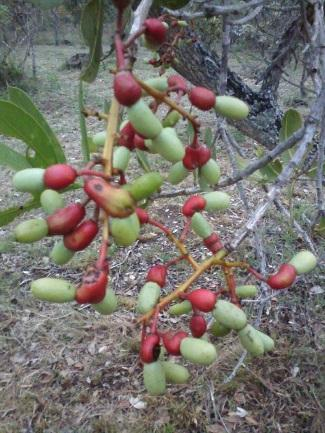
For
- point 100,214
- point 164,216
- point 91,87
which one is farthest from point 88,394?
point 91,87

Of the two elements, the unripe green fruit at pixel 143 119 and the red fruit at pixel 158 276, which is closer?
the unripe green fruit at pixel 143 119

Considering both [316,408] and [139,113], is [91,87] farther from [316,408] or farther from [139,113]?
[139,113]

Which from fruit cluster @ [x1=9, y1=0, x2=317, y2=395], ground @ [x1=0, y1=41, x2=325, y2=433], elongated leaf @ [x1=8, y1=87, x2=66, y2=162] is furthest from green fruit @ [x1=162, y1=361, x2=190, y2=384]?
ground @ [x1=0, y1=41, x2=325, y2=433]

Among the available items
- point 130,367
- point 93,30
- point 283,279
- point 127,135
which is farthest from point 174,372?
point 130,367

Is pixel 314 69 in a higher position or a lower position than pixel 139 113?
lower

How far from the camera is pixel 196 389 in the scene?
1794 millimetres

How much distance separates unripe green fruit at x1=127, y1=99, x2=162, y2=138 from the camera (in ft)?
1.30

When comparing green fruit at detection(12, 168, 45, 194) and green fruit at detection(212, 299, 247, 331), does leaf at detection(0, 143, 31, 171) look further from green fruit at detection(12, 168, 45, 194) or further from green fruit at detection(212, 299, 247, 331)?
green fruit at detection(212, 299, 247, 331)

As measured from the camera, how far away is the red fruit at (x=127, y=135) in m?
0.49

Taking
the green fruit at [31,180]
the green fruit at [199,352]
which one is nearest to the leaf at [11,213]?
the green fruit at [31,180]

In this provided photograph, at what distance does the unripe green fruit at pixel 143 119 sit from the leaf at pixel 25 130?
233mm

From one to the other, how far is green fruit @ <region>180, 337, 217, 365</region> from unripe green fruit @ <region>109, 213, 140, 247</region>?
0.15 meters

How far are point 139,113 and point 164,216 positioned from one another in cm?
257

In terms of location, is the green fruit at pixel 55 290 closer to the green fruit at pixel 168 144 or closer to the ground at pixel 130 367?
the green fruit at pixel 168 144
